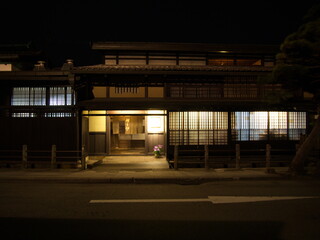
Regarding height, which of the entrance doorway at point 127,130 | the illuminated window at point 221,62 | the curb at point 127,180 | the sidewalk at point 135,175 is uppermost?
the illuminated window at point 221,62

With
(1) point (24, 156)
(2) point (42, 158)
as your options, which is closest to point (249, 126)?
(2) point (42, 158)

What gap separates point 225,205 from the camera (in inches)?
265

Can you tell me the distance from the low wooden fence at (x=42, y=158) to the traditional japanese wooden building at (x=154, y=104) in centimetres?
40

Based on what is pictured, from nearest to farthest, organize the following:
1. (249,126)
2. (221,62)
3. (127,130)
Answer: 1. (249,126)
2. (221,62)
3. (127,130)

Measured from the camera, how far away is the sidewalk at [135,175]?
10.1 m

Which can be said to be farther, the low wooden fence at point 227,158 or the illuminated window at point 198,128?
the illuminated window at point 198,128

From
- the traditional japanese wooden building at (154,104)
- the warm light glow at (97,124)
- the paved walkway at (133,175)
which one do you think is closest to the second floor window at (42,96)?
the traditional japanese wooden building at (154,104)

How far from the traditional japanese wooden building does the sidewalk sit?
1.56m

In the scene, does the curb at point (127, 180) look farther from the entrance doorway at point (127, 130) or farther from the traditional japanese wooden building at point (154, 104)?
the entrance doorway at point (127, 130)

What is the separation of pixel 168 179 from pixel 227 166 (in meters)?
4.13

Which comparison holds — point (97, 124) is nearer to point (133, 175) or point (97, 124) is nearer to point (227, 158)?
point (133, 175)

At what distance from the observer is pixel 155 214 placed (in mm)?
5980

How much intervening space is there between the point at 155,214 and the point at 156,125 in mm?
10559

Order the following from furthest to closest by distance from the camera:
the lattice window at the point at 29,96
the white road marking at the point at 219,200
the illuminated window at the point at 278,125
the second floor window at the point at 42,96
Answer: the illuminated window at the point at 278,125 → the lattice window at the point at 29,96 → the second floor window at the point at 42,96 → the white road marking at the point at 219,200
